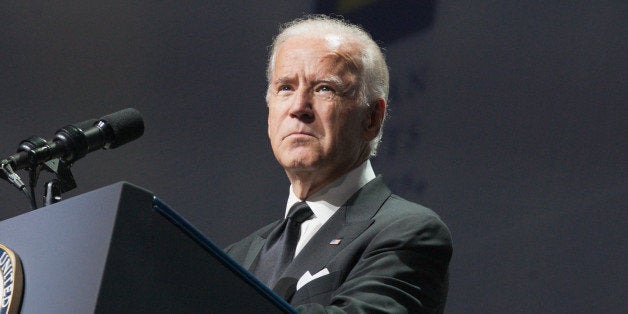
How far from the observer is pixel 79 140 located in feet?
4.91

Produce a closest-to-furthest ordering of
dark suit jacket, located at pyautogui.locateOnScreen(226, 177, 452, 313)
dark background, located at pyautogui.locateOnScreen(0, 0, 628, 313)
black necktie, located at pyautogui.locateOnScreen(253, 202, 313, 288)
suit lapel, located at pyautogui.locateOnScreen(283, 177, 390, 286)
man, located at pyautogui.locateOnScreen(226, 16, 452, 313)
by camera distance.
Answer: dark suit jacket, located at pyautogui.locateOnScreen(226, 177, 452, 313) < man, located at pyautogui.locateOnScreen(226, 16, 452, 313) < suit lapel, located at pyautogui.locateOnScreen(283, 177, 390, 286) < black necktie, located at pyautogui.locateOnScreen(253, 202, 313, 288) < dark background, located at pyautogui.locateOnScreen(0, 0, 628, 313)

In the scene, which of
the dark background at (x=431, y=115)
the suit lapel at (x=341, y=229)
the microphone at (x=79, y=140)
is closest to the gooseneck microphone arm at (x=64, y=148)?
the microphone at (x=79, y=140)

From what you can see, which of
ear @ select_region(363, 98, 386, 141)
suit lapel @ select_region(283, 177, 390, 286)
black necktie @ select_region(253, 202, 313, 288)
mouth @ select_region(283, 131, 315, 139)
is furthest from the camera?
ear @ select_region(363, 98, 386, 141)

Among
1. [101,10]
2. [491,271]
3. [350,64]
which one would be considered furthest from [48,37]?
[491,271]

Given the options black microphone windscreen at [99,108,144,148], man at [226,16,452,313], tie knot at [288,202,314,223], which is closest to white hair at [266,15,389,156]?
man at [226,16,452,313]

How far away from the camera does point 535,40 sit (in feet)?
8.50

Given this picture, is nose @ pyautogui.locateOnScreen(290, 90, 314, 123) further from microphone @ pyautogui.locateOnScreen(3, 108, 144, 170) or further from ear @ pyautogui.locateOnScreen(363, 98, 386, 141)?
microphone @ pyautogui.locateOnScreen(3, 108, 144, 170)

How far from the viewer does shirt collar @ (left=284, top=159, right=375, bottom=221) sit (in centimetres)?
186

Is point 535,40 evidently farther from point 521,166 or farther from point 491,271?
point 491,271

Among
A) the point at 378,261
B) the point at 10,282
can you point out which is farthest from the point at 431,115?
the point at 10,282

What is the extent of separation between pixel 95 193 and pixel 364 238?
30.7 inches

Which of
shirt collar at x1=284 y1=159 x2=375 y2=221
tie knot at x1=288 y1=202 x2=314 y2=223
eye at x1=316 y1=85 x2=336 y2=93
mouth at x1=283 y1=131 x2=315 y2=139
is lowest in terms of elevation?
tie knot at x1=288 y1=202 x2=314 y2=223

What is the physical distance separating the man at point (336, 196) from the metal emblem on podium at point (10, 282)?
1.96 ft

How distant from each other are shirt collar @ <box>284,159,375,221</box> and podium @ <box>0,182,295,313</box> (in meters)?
0.87
